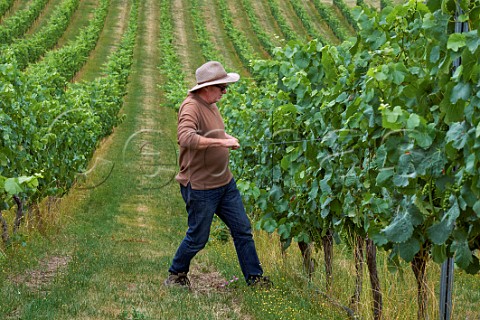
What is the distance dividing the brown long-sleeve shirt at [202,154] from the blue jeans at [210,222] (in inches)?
3.0

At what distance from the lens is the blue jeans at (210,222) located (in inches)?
244

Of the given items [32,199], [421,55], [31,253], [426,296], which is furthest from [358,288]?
[32,199]

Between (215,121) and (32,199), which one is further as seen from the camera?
(32,199)

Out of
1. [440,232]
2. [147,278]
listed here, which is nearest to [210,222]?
[147,278]

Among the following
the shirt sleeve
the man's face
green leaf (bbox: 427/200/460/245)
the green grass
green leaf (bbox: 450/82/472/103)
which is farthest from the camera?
the man's face

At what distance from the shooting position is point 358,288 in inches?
219

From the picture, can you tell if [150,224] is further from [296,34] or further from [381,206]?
[296,34]

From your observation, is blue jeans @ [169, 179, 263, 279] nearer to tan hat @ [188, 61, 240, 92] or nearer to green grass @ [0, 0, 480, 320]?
green grass @ [0, 0, 480, 320]

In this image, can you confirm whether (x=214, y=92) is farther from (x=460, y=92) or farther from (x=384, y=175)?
(x=460, y=92)

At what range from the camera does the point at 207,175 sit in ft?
20.2

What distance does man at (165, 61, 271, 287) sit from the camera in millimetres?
6098

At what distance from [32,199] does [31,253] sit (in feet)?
6.60

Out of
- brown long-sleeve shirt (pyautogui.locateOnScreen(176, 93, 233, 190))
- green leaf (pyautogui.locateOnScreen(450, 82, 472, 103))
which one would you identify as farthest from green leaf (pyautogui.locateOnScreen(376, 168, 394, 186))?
brown long-sleeve shirt (pyautogui.locateOnScreen(176, 93, 233, 190))

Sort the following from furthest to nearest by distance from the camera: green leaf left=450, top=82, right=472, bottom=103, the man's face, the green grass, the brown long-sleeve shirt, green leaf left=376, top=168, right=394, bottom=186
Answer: the man's face
the brown long-sleeve shirt
the green grass
green leaf left=376, top=168, right=394, bottom=186
green leaf left=450, top=82, right=472, bottom=103
